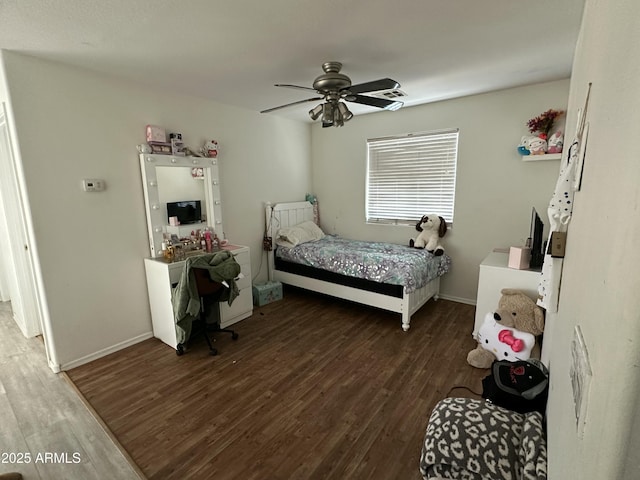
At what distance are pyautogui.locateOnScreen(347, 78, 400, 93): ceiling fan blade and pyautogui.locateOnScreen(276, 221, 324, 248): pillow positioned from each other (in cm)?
225

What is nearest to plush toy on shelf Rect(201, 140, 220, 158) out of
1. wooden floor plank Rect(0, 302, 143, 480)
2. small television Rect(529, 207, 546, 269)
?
wooden floor plank Rect(0, 302, 143, 480)

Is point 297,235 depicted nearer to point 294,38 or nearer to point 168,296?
point 168,296

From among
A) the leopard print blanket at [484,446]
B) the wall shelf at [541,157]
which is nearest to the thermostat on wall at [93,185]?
the leopard print blanket at [484,446]

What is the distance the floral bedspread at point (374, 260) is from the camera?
3.13 m

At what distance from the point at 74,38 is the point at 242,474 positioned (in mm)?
2873

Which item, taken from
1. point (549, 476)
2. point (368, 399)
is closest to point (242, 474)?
point (368, 399)

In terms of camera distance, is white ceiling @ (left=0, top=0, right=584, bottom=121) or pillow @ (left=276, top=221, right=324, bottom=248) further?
pillow @ (left=276, top=221, right=324, bottom=248)

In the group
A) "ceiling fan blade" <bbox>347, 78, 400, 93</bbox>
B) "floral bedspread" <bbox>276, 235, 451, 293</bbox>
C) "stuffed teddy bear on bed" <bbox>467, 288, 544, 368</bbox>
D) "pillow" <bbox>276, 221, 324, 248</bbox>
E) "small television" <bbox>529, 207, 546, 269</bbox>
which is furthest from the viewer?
"pillow" <bbox>276, 221, 324, 248</bbox>

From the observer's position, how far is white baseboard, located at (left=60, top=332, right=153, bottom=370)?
8.52 feet

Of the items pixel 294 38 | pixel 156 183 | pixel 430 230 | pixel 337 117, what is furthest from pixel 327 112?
pixel 430 230

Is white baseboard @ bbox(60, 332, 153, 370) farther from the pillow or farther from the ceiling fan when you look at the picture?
the ceiling fan

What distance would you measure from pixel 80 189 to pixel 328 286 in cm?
262

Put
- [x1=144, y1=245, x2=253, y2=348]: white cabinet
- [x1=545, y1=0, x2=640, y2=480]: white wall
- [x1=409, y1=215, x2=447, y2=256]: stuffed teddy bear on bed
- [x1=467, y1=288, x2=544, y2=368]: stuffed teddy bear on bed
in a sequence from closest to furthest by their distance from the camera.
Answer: [x1=545, y1=0, x2=640, y2=480]: white wall → [x1=467, y1=288, x2=544, y2=368]: stuffed teddy bear on bed → [x1=144, y1=245, x2=253, y2=348]: white cabinet → [x1=409, y1=215, x2=447, y2=256]: stuffed teddy bear on bed

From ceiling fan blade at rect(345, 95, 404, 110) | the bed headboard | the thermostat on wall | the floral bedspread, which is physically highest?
ceiling fan blade at rect(345, 95, 404, 110)
